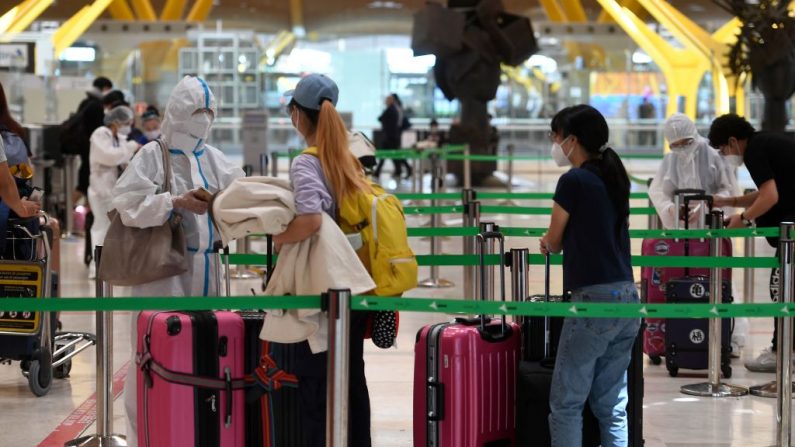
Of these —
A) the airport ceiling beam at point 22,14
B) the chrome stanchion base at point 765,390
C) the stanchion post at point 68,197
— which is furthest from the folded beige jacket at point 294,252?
the airport ceiling beam at point 22,14

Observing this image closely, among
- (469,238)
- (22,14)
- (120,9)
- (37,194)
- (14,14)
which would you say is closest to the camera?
(37,194)

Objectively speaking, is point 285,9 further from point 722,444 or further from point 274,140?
point 722,444

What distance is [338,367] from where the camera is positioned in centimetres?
458

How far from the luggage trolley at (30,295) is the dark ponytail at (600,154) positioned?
3426 mm

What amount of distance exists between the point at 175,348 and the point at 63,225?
39.4ft

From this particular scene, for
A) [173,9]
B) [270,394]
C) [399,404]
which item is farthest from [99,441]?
[173,9]

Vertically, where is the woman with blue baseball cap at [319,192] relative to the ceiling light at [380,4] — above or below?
below

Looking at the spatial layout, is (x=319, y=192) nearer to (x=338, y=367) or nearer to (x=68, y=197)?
(x=338, y=367)

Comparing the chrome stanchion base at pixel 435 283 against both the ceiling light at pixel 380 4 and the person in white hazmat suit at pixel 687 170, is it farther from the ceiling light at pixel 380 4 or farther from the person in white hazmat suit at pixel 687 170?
the ceiling light at pixel 380 4

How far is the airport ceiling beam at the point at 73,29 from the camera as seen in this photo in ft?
99.6

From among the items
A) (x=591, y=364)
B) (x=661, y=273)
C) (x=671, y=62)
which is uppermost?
(x=671, y=62)

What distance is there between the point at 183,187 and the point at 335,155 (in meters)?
1.19

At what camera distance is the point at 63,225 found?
16.6 meters

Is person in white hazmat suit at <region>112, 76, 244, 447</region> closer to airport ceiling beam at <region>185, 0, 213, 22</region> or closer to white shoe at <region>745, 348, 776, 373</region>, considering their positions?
white shoe at <region>745, 348, 776, 373</region>
